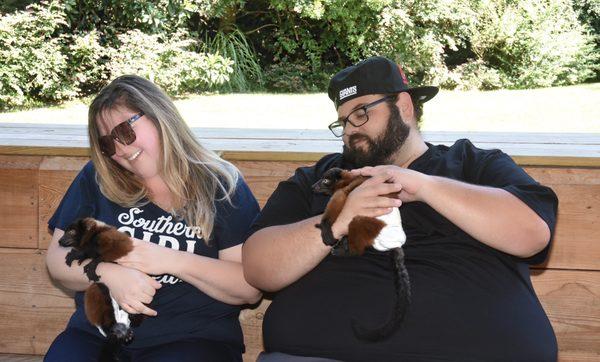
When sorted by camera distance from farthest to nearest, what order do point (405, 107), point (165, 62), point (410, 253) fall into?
1. point (165, 62)
2. point (405, 107)
3. point (410, 253)

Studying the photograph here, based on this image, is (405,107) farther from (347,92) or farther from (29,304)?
(29,304)

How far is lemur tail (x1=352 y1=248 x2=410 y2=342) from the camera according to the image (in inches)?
77.1

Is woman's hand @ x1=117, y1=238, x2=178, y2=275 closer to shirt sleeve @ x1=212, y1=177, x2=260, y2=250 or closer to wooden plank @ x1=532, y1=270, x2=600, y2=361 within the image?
shirt sleeve @ x1=212, y1=177, x2=260, y2=250

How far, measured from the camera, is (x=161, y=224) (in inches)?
89.0

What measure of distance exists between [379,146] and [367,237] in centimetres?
45

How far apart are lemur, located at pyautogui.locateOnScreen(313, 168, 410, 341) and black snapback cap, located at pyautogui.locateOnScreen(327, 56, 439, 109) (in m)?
0.36

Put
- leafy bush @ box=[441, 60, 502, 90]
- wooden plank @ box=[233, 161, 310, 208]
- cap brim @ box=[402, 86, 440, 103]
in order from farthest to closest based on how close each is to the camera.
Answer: leafy bush @ box=[441, 60, 502, 90]
wooden plank @ box=[233, 161, 310, 208]
cap brim @ box=[402, 86, 440, 103]

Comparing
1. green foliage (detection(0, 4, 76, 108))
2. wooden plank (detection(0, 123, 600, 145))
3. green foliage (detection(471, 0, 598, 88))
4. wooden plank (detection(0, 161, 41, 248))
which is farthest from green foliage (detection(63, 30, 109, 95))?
wooden plank (detection(0, 161, 41, 248))

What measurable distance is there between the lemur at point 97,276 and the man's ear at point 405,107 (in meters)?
0.92

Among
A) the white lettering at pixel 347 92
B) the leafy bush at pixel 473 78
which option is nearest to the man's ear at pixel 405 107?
the white lettering at pixel 347 92

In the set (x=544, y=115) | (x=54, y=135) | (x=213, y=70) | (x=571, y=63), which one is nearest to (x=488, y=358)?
(x=54, y=135)

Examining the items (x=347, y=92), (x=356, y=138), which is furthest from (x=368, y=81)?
(x=356, y=138)

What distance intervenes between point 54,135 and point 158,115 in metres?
1.14

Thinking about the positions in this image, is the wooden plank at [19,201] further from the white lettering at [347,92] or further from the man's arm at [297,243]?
the white lettering at [347,92]
